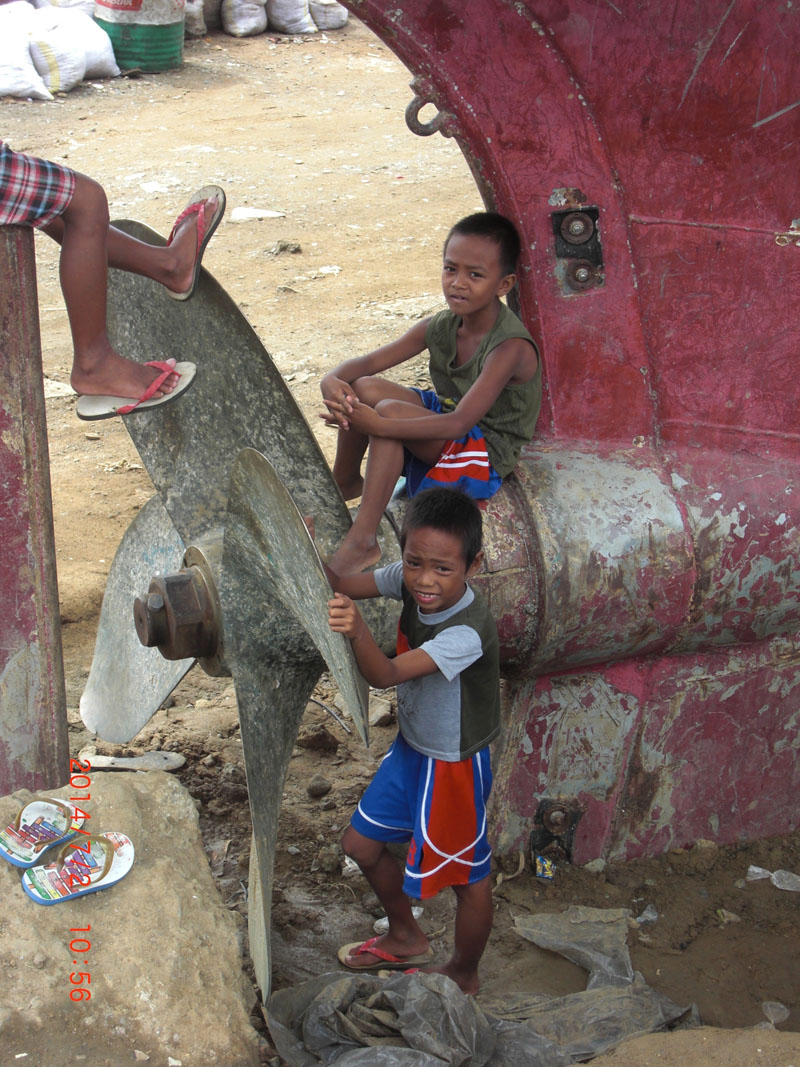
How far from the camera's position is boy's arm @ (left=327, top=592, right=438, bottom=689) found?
Answer: 2.35 metres

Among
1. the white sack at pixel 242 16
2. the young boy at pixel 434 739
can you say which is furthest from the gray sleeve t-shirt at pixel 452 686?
the white sack at pixel 242 16

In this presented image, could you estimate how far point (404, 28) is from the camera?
283cm

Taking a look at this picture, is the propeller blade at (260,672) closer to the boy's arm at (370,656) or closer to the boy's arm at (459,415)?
the boy's arm at (370,656)

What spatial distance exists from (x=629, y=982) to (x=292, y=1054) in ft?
3.25

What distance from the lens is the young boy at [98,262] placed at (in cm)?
264

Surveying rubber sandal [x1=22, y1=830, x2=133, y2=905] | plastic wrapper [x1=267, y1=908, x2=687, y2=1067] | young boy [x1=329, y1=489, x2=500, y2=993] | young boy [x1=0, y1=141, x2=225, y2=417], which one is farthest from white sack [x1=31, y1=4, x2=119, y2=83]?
plastic wrapper [x1=267, y1=908, x2=687, y2=1067]

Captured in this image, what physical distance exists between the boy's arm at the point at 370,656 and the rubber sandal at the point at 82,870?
2.16 feet

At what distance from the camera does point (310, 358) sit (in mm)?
7016

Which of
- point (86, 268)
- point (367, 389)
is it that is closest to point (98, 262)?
point (86, 268)

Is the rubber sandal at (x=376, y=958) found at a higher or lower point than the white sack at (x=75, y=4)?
lower

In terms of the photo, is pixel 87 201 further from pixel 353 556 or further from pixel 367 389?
pixel 353 556

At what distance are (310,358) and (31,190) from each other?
4.51 meters

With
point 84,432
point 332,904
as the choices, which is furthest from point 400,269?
point 332,904

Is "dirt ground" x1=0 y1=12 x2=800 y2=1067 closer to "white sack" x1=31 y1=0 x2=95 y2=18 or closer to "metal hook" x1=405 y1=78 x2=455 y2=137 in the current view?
"white sack" x1=31 y1=0 x2=95 y2=18
